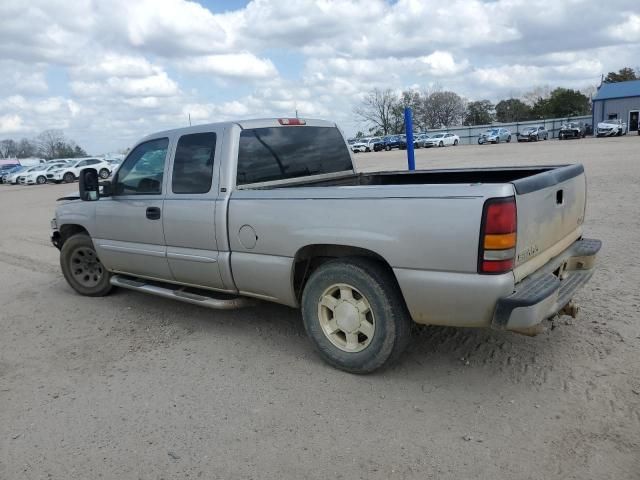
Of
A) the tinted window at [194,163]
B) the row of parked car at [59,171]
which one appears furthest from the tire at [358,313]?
the row of parked car at [59,171]

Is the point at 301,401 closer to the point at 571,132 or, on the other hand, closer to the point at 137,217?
the point at 137,217

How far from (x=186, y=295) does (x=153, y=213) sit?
82 centimetres

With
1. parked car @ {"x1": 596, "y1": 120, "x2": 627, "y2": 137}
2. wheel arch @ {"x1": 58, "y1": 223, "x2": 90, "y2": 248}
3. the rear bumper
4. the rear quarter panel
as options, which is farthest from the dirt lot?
parked car @ {"x1": 596, "y1": 120, "x2": 627, "y2": 137}

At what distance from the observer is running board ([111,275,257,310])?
4480 mm

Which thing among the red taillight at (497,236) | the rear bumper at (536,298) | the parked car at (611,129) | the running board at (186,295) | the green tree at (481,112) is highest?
the green tree at (481,112)

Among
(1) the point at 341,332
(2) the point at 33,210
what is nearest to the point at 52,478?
(1) the point at 341,332

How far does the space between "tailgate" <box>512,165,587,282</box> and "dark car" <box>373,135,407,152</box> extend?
52993 millimetres

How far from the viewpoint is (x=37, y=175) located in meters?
38.9

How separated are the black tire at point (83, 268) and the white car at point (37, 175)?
36447 mm

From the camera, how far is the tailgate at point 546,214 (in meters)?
3.18

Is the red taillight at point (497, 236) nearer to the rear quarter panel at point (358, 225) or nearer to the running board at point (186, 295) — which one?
the rear quarter panel at point (358, 225)

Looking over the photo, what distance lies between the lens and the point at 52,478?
2.87 m

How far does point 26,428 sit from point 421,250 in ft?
9.06

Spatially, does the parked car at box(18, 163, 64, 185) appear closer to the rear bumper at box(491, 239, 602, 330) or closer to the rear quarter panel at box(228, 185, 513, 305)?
the rear quarter panel at box(228, 185, 513, 305)
